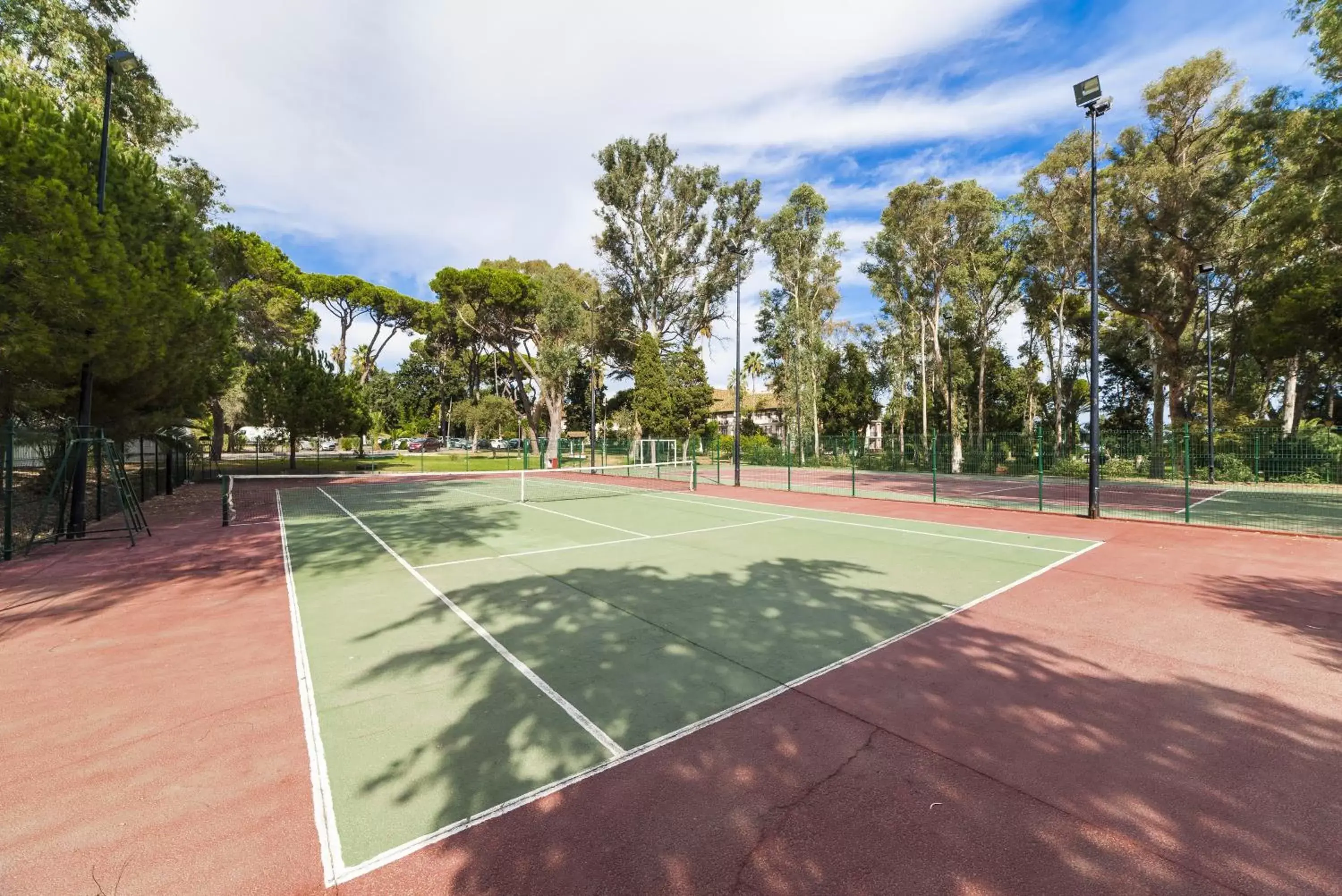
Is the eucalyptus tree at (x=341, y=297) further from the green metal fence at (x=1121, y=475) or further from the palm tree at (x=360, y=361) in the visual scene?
the green metal fence at (x=1121, y=475)

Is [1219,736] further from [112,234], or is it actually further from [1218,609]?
[112,234]

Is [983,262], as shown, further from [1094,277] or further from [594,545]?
[594,545]

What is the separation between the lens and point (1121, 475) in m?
26.8

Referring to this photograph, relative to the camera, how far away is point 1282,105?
18.2 m

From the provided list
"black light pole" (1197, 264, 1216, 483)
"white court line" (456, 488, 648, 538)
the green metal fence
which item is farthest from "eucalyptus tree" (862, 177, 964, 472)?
"white court line" (456, 488, 648, 538)

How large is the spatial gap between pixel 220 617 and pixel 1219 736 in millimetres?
9496

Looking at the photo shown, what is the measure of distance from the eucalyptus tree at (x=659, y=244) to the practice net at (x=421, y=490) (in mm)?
14407

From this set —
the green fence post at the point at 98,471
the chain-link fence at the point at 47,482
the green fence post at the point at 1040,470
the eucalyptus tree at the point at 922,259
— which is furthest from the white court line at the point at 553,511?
the eucalyptus tree at the point at 922,259

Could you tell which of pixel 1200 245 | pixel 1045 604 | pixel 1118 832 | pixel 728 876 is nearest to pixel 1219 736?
pixel 1118 832

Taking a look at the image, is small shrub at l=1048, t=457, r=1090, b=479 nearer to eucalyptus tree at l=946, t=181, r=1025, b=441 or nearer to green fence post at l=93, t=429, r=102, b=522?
eucalyptus tree at l=946, t=181, r=1025, b=441

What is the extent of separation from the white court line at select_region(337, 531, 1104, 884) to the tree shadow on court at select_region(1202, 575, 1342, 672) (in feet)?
12.6

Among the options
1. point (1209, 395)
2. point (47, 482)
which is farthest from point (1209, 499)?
point (47, 482)

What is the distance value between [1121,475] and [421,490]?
3314 cm

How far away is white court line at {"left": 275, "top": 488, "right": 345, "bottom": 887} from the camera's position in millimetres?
2680
